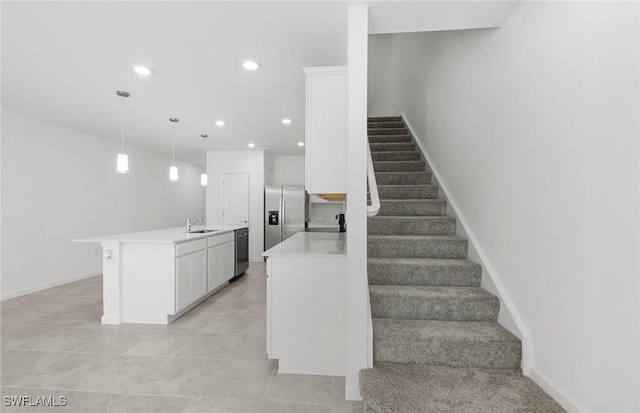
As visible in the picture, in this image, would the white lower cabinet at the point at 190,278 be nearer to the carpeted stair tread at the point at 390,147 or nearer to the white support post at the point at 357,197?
the white support post at the point at 357,197

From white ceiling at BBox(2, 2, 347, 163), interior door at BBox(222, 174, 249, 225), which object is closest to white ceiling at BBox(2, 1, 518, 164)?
white ceiling at BBox(2, 2, 347, 163)

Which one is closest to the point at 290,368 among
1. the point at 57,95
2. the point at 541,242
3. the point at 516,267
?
the point at 516,267

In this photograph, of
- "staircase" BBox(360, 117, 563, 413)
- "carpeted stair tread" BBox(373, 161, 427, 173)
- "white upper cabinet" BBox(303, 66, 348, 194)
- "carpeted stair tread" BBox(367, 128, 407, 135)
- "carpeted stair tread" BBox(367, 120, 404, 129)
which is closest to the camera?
"staircase" BBox(360, 117, 563, 413)

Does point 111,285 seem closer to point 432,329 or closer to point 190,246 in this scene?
point 190,246

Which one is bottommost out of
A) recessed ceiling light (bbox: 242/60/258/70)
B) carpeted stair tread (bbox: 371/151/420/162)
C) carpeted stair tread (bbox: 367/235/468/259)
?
carpeted stair tread (bbox: 367/235/468/259)

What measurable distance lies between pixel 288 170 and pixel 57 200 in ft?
14.7

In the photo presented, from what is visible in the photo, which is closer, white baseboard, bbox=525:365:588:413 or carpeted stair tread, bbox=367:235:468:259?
white baseboard, bbox=525:365:588:413

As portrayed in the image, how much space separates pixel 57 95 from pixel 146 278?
7.84 ft

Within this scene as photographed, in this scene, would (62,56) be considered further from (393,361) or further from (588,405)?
(588,405)

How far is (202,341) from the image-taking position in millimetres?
2895

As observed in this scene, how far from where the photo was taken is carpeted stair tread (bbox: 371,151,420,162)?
4.11 meters

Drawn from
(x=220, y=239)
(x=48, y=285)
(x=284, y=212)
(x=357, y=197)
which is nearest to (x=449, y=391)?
(x=357, y=197)

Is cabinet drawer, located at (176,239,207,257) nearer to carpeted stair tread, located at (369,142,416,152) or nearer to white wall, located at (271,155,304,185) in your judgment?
carpeted stair tread, located at (369,142,416,152)

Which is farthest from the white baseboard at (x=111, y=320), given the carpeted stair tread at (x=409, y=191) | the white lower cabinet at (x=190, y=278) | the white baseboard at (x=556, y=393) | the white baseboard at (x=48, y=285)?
the white baseboard at (x=556, y=393)
